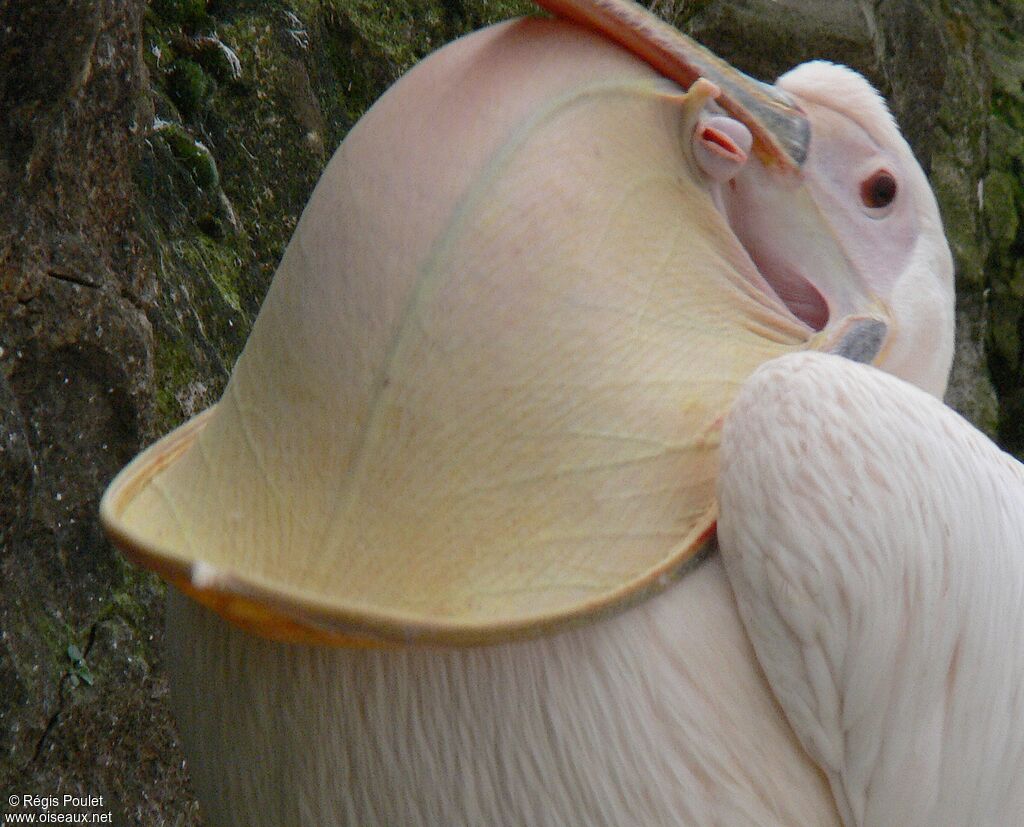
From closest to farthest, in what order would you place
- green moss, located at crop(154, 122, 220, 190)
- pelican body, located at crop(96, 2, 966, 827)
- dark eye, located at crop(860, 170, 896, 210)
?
1. pelican body, located at crop(96, 2, 966, 827)
2. dark eye, located at crop(860, 170, 896, 210)
3. green moss, located at crop(154, 122, 220, 190)

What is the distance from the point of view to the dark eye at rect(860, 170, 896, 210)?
936mm

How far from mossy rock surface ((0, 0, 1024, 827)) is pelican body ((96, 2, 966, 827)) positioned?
0.67 m

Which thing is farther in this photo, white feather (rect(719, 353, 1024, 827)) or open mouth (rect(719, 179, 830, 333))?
open mouth (rect(719, 179, 830, 333))

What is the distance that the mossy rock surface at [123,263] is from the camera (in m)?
1.39

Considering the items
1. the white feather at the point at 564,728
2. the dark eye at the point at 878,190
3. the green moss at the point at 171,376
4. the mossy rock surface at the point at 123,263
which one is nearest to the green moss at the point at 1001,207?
the mossy rock surface at the point at 123,263

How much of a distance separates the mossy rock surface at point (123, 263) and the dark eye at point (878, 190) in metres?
0.83

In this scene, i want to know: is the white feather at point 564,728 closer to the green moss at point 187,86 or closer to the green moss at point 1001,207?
the green moss at point 187,86

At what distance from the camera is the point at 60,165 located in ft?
4.79

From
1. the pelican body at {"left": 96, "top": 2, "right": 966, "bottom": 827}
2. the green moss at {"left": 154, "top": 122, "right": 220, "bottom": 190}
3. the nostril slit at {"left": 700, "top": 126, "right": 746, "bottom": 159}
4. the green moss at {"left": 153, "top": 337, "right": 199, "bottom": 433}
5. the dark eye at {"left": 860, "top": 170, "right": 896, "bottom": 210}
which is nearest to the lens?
the pelican body at {"left": 96, "top": 2, "right": 966, "bottom": 827}

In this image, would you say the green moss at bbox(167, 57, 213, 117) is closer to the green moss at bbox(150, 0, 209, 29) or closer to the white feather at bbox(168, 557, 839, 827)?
the green moss at bbox(150, 0, 209, 29)

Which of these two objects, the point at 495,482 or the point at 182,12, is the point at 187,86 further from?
the point at 495,482

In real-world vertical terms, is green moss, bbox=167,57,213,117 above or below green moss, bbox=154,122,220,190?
above

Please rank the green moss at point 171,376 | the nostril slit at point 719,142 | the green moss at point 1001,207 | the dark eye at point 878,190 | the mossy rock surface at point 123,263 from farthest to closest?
the green moss at point 1001,207 → the green moss at point 171,376 → the mossy rock surface at point 123,263 → the dark eye at point 878,190 → the nostril slit at point 719,142

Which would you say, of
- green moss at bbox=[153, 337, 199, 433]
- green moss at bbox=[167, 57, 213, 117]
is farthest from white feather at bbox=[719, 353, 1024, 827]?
green moss at bbox=[167, 57, 213, 117]
